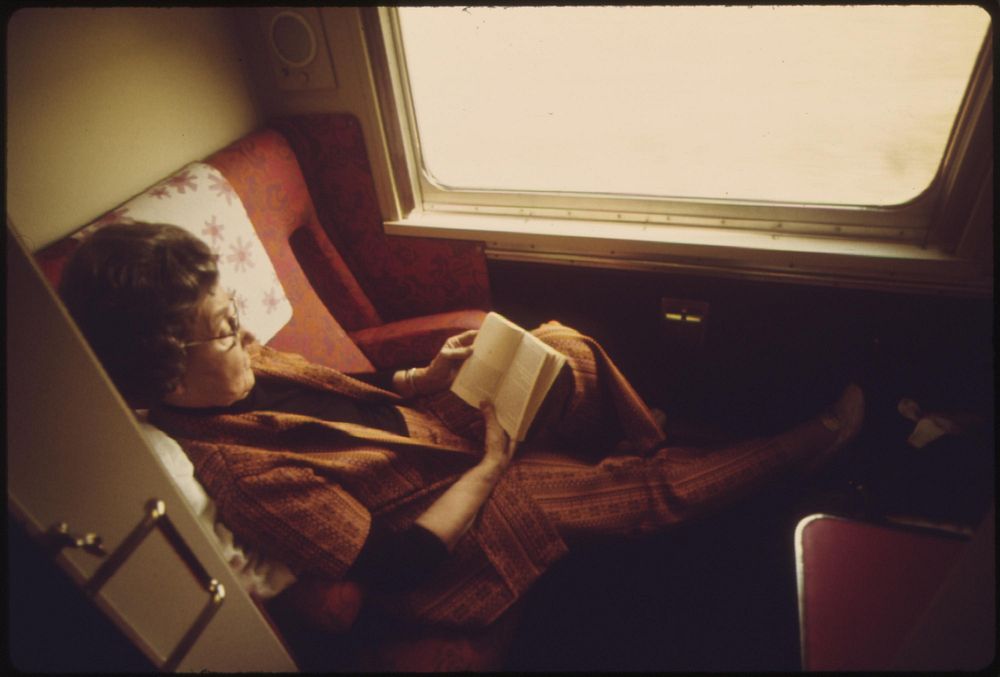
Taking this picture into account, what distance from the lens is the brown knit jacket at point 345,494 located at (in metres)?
0.97

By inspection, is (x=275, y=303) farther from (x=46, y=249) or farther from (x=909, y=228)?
(x=909, y=228)

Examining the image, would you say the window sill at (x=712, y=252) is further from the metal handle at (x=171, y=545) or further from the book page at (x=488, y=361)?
the metal handle at (x=171, y=545)

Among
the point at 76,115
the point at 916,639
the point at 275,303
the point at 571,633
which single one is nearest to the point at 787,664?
the point at 571,633

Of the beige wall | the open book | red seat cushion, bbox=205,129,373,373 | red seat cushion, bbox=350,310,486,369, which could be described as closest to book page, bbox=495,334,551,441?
the open book

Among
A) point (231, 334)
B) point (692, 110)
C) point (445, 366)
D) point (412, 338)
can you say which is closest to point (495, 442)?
point (445, 366)

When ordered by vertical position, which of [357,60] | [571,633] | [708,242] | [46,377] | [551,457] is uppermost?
[357,60]

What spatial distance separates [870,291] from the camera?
56.3 inches

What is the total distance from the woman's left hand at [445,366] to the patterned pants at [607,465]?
5 cm

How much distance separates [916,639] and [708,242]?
1.07m

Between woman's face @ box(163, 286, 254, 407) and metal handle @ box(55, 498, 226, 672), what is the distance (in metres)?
0.36

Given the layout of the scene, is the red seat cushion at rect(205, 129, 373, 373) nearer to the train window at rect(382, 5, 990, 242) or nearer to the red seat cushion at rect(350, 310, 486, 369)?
the red seat cushion at rect(350, 310, 486, 369)

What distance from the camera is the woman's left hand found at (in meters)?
1.41

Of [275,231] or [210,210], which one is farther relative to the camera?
[275,231]

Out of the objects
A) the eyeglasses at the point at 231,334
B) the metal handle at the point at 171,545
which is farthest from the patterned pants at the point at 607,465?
the metal handle at the point at 171,545
